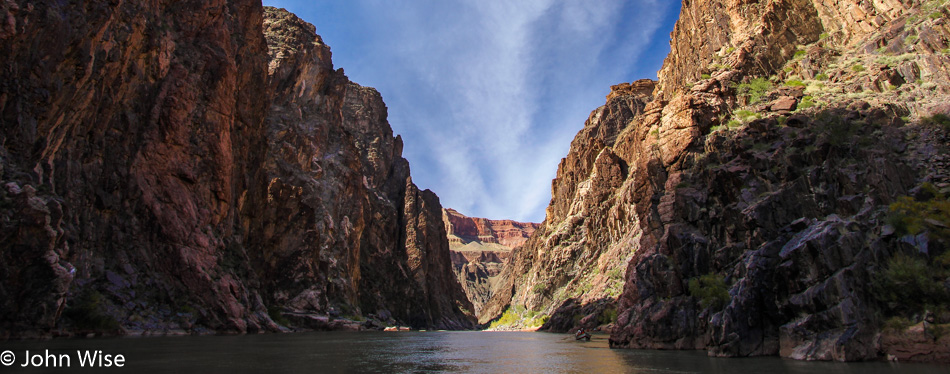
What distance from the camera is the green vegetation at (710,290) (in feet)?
96.0

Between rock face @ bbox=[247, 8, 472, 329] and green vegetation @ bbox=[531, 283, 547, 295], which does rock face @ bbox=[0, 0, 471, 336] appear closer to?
rock face @ bbox=[247, 8, 472, 329]

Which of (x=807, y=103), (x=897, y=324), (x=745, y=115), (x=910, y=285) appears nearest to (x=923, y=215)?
(x=910, y=285)

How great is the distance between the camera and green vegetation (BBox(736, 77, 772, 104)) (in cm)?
4972

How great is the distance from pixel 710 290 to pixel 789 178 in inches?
420

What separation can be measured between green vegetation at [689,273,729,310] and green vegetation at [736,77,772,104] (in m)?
25.5

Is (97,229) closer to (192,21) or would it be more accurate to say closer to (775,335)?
(192,21)

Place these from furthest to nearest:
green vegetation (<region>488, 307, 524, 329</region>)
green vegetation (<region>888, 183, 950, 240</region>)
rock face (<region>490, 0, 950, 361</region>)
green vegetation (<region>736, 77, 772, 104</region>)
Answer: green vegetation (<region>488, 307, 524, 329</region>) → green vegetation (<region>736, 77, 772, 104</region>) → rock face (<region>490, 0, 950, 361</region>) → green vegetation (<region>888, 183, 950, 240</region>)

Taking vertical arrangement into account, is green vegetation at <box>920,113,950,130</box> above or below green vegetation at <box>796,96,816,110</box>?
below

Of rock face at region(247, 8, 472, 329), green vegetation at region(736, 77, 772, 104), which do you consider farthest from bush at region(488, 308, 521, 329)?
green vegetation at region(736, 77, 772, 104)

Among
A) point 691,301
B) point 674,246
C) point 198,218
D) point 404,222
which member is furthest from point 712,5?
point 404,222

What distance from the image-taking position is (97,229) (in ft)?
117

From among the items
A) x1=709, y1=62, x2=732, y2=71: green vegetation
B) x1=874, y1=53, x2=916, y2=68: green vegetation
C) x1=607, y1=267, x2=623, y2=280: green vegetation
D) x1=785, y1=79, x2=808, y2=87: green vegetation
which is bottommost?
x1=607, y1=267, x2=623, y2=280: green vegetation

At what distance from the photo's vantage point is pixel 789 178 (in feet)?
112

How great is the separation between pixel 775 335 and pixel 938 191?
40.5 feet
